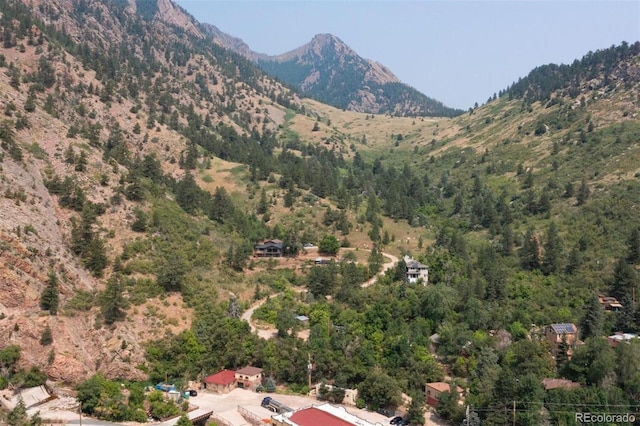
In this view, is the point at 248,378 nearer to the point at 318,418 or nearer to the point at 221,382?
the point at 221,382

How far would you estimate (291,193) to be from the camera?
269ft

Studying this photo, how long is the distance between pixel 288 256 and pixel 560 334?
32941 millimetres

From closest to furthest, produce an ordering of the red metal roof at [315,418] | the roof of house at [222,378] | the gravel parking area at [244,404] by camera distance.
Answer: the red metal roof at [315,418] < the gravel parking area at [244,404] < the roof of house at [222,378]

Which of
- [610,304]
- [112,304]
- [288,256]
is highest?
[288,256]

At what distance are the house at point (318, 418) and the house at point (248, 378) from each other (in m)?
7.19

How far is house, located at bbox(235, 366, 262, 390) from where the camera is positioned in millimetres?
45938

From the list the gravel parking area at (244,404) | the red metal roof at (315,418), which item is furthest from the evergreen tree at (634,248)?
the red metal roof at (315,418)

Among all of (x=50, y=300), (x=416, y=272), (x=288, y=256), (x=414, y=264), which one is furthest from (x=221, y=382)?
(x=414, y=264)

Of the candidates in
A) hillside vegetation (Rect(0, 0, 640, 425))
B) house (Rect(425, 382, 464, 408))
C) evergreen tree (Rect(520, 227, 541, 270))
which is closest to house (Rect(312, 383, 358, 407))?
hillside vegetation (Rect(0, 0, 640, 425))

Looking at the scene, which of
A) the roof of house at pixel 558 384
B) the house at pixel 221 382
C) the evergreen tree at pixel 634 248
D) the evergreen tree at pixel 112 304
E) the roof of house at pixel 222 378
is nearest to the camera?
the roof of house at pixel 558 384

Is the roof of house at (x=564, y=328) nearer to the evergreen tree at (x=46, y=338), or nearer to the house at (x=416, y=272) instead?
the house at (x=416, y=272)

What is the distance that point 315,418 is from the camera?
37656 millimetres

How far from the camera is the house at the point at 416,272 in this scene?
198ft

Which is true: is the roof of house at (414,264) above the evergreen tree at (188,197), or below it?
below
